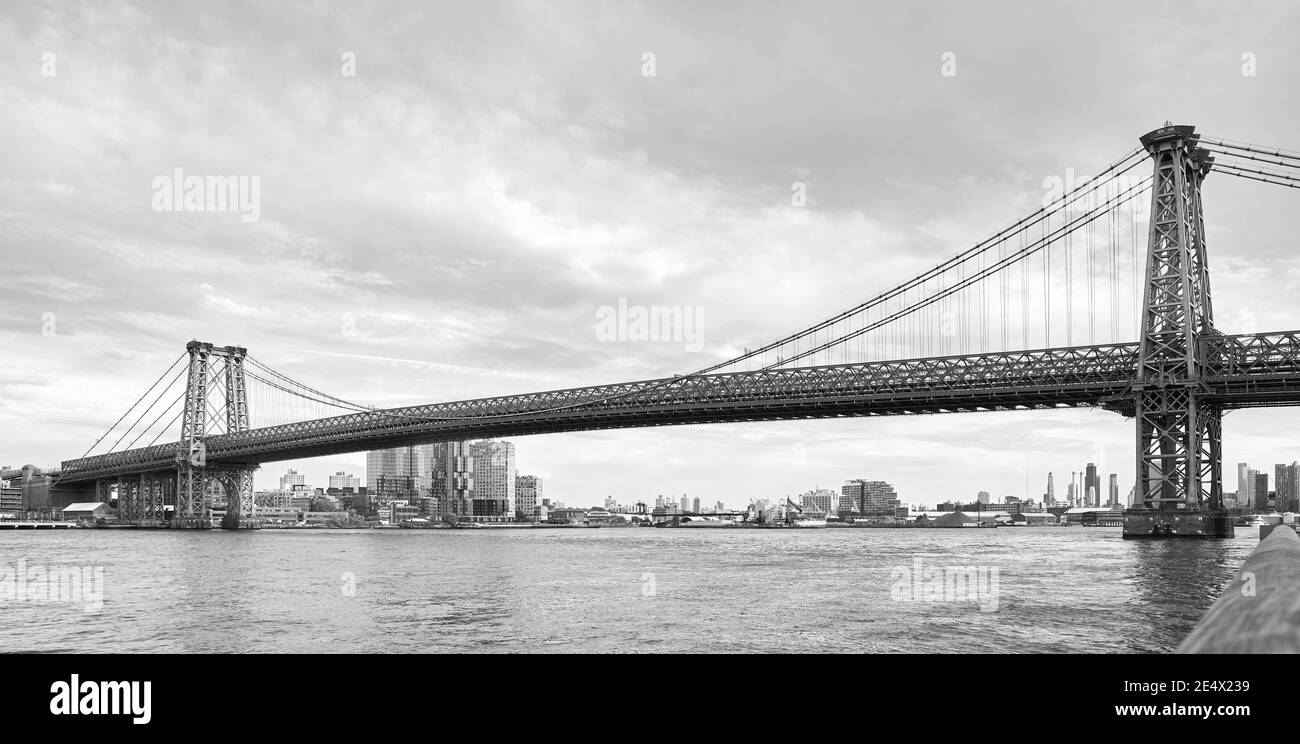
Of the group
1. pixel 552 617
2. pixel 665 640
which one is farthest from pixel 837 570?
pixel 665 640

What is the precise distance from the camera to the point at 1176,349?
2259 inches

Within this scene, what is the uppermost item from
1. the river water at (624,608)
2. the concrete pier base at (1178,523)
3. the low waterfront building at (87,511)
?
the river water at (624,608)

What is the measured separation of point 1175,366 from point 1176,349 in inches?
40.3

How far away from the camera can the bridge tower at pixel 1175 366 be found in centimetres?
5612

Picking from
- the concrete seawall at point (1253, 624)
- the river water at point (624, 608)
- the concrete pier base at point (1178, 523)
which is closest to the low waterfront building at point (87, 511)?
the river water at point (624, 608)

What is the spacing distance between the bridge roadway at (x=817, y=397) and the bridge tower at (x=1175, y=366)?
57.9 inches

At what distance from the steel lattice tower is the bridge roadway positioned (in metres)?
1.35

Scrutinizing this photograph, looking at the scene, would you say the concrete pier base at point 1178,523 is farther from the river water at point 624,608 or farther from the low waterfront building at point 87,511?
the low waterfront building at point 87,511

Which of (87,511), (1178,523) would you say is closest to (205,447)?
(87,511)

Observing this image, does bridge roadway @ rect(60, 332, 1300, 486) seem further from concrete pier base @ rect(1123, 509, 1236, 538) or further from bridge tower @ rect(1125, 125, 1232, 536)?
concrete pier base @ rect(1123, 509, 1236, 538)

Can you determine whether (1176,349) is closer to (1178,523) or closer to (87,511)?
(1178,523)

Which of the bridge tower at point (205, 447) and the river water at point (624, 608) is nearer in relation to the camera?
the river water at point (624, 608)
